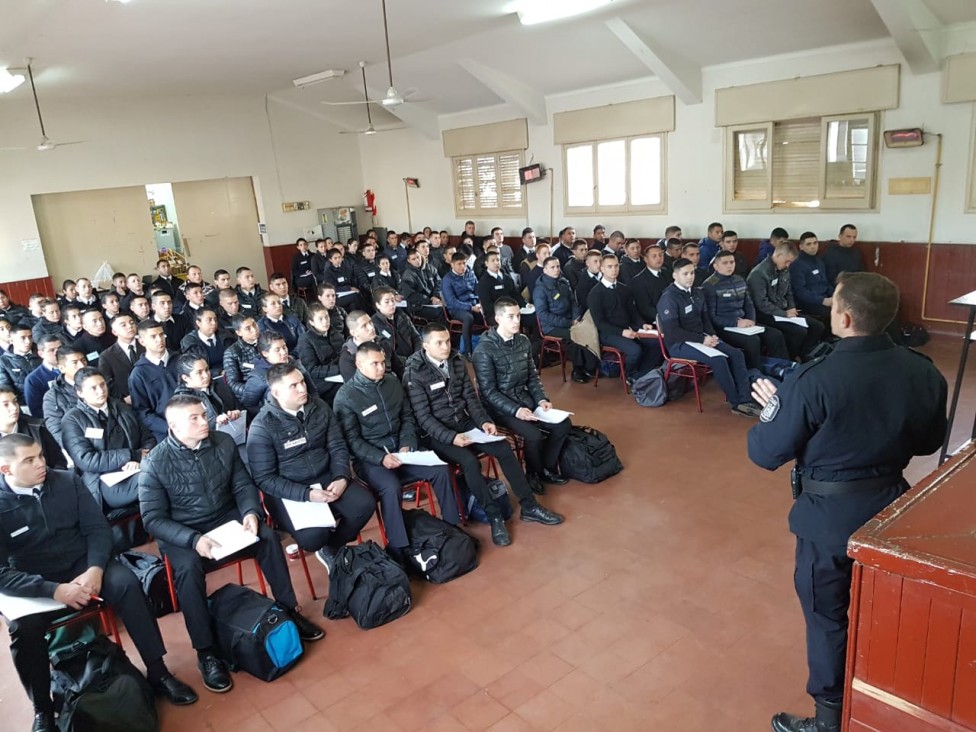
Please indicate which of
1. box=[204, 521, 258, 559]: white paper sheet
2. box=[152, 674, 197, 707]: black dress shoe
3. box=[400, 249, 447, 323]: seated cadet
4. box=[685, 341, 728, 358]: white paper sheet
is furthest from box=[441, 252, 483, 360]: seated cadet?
box=[152, 674, 197, 707]: black dress shoe

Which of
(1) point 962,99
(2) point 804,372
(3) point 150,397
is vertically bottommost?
(3) point 150,397

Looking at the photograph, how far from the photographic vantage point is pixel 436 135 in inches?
511

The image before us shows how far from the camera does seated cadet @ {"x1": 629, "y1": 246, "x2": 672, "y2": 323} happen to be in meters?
6.61

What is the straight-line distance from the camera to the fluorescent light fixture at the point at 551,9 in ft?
22.8

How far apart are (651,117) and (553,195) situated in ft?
7.17

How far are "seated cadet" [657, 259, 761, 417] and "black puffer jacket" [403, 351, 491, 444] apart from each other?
2.22m

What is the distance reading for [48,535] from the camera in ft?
9.21

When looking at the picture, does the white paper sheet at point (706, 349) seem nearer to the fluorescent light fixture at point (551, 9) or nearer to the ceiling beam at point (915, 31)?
the fluorescent light fixture at point (551, 9)

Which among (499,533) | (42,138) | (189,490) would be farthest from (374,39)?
(189,490)

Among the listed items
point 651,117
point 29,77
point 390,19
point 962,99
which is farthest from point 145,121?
point 962,99

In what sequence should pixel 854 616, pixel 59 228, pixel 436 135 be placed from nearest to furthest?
1. pixel 854 616
2. pixel 59 228
3. pixel 436 135

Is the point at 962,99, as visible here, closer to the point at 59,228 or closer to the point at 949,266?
the point at 949,266

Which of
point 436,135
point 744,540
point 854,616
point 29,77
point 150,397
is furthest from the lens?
point 436,135

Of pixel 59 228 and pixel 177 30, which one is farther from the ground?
pixel 177 30
